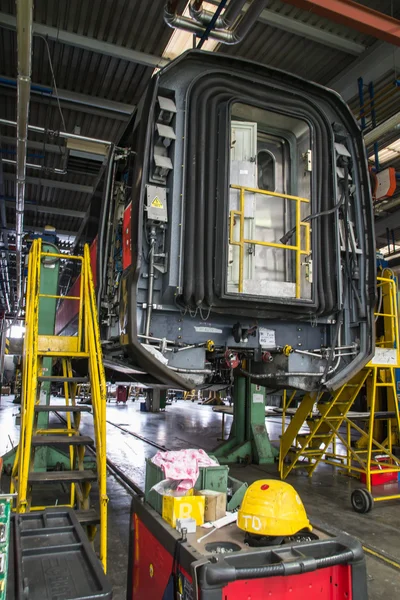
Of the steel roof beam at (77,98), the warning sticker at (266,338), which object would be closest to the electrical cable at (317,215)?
the warning sticker at (266,338)

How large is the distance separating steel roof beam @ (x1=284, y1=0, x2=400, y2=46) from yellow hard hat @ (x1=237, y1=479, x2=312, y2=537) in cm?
550

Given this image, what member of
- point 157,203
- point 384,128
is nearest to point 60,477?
point 157,203

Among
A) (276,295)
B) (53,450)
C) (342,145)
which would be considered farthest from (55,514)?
(342,145)

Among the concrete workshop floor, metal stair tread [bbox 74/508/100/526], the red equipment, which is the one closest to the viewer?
metal stair tread [bbox 74/508/100/526]

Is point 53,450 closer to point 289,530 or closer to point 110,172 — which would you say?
point 110,172

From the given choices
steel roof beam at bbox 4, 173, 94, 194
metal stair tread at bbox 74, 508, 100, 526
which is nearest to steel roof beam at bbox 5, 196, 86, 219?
steel roof beam at bbox 4, 173, 94, 194

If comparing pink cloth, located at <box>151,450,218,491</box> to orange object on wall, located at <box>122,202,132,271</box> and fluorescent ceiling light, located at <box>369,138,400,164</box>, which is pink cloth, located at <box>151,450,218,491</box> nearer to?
orange object on wall, located at <box>122,202,132,271</box>

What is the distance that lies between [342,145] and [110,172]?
2.60m

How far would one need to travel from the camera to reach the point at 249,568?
6.47 feet

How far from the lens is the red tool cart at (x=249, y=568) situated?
1942 mm

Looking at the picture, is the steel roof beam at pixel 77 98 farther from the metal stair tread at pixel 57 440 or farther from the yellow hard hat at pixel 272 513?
the yellow hard hat at pixel 272 513

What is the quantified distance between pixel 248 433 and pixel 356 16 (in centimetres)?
673

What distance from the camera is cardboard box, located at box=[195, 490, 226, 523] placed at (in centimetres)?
260

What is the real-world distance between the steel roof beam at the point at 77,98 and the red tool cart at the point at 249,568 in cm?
789
